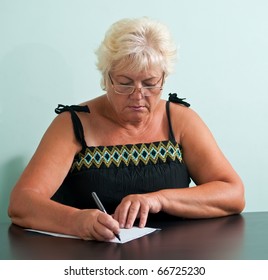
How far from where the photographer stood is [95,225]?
162 centimetres

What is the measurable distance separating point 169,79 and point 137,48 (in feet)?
2.30

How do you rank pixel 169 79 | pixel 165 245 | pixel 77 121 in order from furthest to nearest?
pixel 169 79 → pixel 77 121 → pixel 165 245

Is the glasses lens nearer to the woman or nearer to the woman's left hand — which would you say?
the woman

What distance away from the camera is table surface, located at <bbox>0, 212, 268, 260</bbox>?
1.46 metres

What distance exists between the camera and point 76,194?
7.13ft

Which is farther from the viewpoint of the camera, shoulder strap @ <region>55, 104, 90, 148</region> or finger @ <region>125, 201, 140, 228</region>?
shoulder strap @ <region>55, 104, 90, 148</region>

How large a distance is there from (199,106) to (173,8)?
0.47 m

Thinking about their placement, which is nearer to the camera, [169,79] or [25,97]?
[25,97]

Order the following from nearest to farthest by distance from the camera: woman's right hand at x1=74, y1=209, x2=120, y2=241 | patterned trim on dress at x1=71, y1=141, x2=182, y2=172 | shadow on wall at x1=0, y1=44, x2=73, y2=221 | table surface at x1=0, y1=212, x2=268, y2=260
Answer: table surface at x1=0, y1=212, x2=268, y2=260 < woman's right hand at x1=74, y1=209, x2=120, y2=241 < patterned trim on dress at x1=71, y1=141, x2=182, y2=172 < shadow on wall at x1=0, y1=44, x2=73, y2=221

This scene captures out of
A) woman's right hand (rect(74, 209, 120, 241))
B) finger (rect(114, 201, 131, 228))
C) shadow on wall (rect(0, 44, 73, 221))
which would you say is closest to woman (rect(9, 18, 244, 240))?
finger (rect(114, 201, 131, 228))

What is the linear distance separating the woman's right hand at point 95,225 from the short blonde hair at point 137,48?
0.61 metres

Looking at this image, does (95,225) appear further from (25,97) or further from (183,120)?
(25,97)

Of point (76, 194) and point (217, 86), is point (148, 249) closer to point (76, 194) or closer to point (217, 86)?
point (76, 194)

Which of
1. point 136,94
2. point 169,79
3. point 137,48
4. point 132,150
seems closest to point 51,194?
point 132,150
